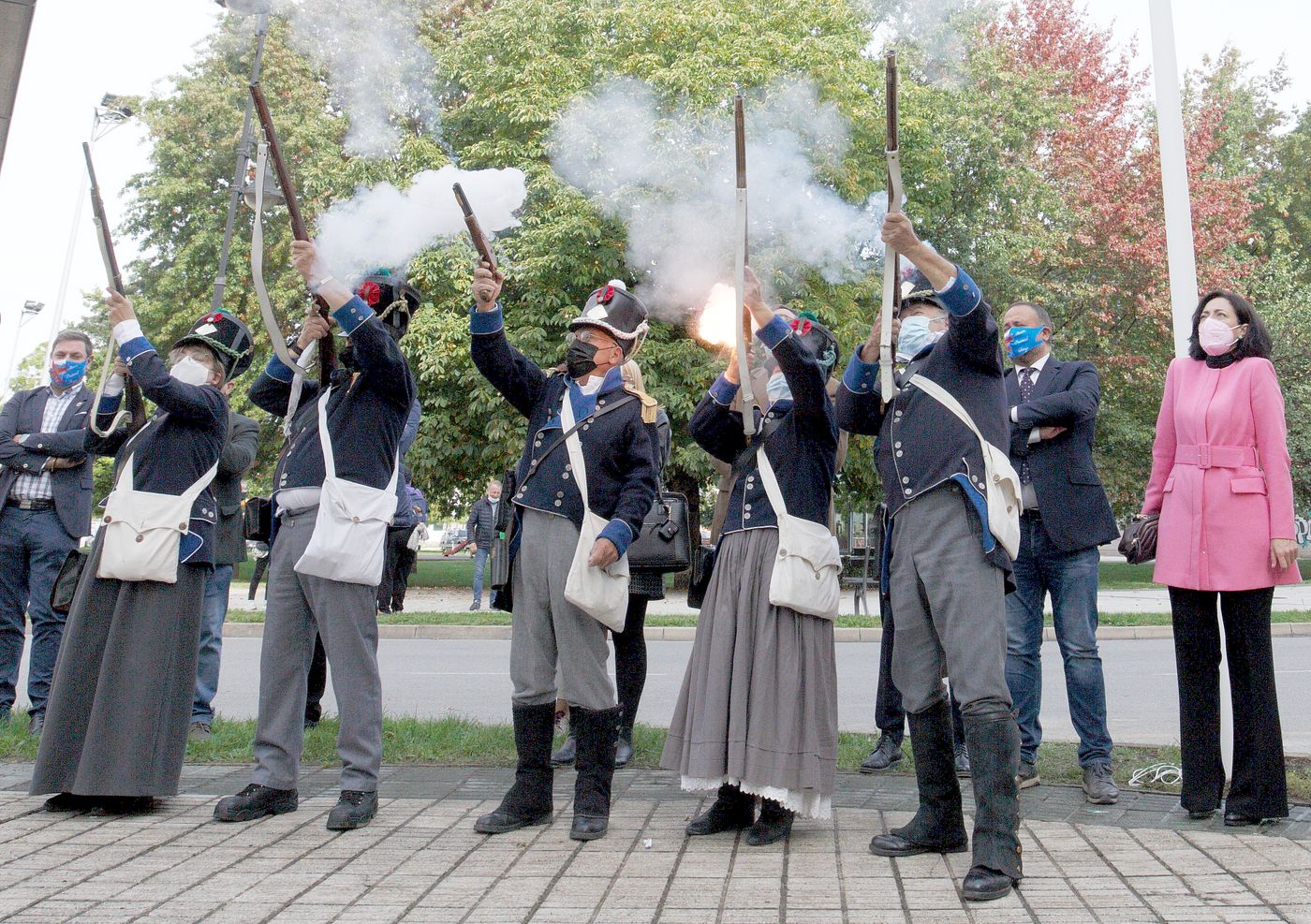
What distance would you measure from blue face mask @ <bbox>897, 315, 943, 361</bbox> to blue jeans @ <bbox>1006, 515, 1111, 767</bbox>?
1.22 metres

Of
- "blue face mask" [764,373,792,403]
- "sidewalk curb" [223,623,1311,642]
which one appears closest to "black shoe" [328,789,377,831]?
"blue face mask" [764,373,792,403]

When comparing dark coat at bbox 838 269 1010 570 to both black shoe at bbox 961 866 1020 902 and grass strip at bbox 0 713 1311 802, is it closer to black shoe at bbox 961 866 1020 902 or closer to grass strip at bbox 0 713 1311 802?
black shoe at bbox 961 866 1020 902

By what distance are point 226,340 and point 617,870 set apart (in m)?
3.11

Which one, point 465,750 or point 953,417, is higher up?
point 953,417

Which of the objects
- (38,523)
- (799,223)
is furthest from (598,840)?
(38,523)

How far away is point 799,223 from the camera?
6.64 metres

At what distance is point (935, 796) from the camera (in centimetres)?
466

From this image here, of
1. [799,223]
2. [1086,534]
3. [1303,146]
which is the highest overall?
[1303,146]

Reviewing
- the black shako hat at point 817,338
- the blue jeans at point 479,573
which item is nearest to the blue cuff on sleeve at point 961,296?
the black shako hat at point 817,338

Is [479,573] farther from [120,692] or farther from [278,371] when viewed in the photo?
[120,692]

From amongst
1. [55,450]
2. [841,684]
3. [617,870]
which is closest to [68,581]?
[55,450]

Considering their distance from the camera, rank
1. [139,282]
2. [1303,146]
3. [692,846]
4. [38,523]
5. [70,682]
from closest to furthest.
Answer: [692,846], [70,682], [38,523], [139,282], [1303,146]

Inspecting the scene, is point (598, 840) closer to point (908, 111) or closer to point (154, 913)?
point (154, 913)

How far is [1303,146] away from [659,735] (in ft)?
126
